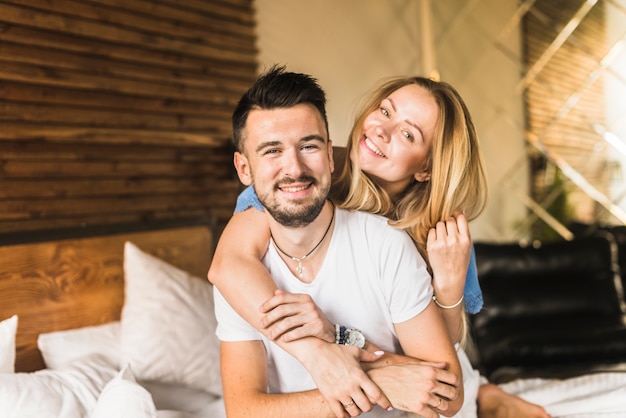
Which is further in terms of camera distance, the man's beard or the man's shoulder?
the man's shoulder

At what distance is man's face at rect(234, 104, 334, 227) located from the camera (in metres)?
1.58

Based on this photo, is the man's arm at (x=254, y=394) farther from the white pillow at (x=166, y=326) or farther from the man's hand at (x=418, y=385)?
the white pillow at (x=166, y=326)

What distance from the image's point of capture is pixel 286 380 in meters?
1.72

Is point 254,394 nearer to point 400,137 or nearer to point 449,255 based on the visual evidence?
point 449,255

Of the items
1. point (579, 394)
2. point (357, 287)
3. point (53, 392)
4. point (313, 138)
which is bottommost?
point (579, 394)

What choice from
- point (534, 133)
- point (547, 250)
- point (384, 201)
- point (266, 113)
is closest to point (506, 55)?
point (534, 133)

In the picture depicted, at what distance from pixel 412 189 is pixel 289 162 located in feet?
1.76

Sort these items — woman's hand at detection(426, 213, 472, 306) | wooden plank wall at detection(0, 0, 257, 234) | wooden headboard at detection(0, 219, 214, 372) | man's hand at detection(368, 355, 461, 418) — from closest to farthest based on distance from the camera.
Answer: man's hand at detection(368, 355, 461, 418)
woman's hand at detection(426, 213, 472, 306)
wooden headboard at detection(0, 219, 214, 372)
wooden plank wall at detection(0, 0, 257, 234)

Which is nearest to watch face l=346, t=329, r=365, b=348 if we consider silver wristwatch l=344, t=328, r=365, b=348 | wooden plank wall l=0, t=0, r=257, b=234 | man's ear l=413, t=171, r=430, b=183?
silver wristwatch l=344, t=328, r=365, b=348

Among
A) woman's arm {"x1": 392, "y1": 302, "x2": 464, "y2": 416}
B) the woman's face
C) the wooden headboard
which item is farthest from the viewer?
the wooden headboard

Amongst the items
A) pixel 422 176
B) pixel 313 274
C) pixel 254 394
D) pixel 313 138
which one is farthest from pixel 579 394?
pixel 313 138

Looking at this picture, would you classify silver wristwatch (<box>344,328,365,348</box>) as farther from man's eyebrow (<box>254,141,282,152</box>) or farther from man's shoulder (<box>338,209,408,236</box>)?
man's eyebrow (<box>254,141,282,152</box>)

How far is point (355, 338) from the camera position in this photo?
1606 millimetres

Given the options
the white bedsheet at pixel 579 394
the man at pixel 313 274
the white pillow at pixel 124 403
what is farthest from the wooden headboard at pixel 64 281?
the white bedsheet at pixel 579 394
